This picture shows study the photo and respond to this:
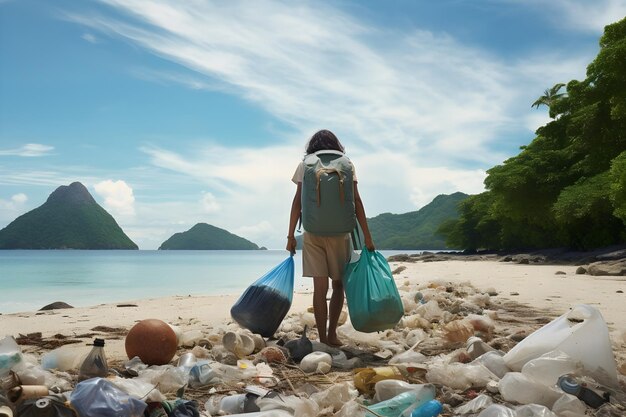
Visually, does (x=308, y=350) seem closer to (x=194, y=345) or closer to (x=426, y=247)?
(x=194, y=345)

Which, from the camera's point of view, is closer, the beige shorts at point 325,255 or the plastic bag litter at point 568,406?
the plastic bag litter at point 568,406

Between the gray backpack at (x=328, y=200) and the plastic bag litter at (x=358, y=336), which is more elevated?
the gray backpack at (x=328, y=200)

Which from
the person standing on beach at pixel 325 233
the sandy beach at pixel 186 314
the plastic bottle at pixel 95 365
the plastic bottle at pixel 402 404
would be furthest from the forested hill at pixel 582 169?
the plastic bottle at pixel 95 365

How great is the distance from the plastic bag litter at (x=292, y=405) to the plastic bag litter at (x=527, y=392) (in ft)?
3.82

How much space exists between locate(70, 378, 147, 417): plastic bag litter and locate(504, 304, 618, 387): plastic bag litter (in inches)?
97.5

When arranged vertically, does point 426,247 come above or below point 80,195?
below

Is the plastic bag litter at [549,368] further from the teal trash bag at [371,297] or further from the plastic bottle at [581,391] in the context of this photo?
the teal trash bag at [371,297]

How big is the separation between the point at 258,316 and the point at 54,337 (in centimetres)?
253

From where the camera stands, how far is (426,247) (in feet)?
569

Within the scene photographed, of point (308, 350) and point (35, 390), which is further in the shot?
point (308, 350)

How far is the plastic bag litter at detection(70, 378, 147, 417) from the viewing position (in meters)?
2.72

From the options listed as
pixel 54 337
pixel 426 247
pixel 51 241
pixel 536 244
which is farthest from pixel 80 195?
pixel 54 337

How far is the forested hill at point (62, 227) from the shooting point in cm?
13375

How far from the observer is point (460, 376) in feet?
11.9
